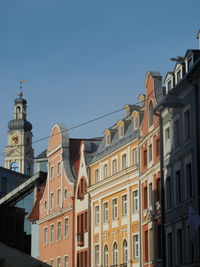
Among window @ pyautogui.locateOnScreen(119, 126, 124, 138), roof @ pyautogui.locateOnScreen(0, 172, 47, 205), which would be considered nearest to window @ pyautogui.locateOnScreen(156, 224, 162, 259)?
window @ pyautogui.locateOnScreen(119, 126, 124, 138)

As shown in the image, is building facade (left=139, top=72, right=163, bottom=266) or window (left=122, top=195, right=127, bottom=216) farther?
window (left=122, top=195, right=127, bottom=216)

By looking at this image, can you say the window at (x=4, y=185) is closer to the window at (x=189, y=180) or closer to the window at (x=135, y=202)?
the window at (x=135, y=202)

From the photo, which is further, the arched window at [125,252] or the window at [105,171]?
the window at [105,171]

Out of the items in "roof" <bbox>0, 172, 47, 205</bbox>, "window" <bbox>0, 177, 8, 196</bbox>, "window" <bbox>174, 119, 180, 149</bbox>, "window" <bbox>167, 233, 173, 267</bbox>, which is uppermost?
"window" <bbox>0, 177, 8, 196</bbox>

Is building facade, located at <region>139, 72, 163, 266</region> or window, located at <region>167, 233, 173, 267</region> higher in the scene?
building facade, located at <region>139, 72, 163, 266</region>

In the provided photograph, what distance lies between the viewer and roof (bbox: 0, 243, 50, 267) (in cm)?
988

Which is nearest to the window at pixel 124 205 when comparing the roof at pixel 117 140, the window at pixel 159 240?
the roof at pixel 117 140

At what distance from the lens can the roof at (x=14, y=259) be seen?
988 centimetres

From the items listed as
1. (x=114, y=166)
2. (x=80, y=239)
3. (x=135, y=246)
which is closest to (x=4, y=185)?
(x=80, y=239)

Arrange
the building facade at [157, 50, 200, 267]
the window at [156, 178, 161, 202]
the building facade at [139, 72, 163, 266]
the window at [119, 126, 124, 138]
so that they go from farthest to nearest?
the window at [119, 126, 124, 138]
the building facade at [139, 72, 163, 266]
the window at [156, 178, 161, 202]
the building facade at [157, 50, 200, 267]

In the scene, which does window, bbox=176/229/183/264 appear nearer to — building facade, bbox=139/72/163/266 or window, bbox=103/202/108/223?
building facade, bbox=139/72/163/266

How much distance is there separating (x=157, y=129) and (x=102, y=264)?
14958 millimetres

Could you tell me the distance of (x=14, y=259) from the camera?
9992 millimetres

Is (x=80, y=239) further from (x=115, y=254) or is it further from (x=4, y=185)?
(x=4, y=185)
